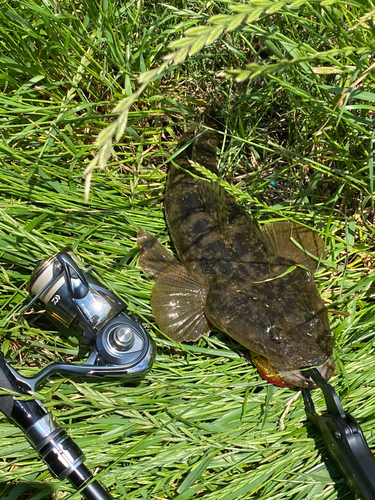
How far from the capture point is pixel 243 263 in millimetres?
3004

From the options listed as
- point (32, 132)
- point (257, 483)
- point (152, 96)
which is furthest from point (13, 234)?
point (257, 483)

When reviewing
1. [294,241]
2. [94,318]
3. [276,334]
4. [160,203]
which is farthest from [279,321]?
[160,203]

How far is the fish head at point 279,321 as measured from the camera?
2.71m

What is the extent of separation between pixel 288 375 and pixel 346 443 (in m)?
0.48

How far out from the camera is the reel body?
8.68ft

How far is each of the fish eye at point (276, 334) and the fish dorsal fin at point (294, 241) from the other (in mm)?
516

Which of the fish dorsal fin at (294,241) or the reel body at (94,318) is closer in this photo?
the reel body at (94,318)

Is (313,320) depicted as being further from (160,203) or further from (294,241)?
(160,203)

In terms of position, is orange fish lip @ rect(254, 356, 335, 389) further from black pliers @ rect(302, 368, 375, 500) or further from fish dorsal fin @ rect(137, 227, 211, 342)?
fish dorsal fin @ rect(137, 227, 211, 342)

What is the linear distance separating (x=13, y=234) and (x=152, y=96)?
4.45 ft

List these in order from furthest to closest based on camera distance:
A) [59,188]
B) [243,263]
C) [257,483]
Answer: [59,188] < [243,263] < [257,483]

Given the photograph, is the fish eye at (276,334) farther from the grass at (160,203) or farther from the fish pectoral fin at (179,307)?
the fish pectoral fin at (179,307)

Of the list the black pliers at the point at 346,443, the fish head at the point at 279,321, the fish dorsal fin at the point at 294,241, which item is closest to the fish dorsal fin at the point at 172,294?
the fish head at the point at 279,321

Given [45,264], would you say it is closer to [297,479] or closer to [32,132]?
[32,132]
